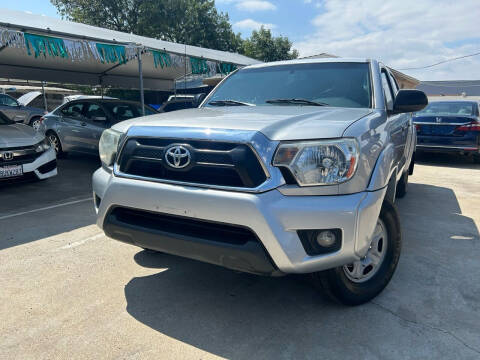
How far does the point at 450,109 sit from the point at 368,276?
27.2 feet

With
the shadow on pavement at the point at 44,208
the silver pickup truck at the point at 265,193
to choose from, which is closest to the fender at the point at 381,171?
the silver pickup truck at the point at 265,193

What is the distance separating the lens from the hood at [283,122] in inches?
81.0

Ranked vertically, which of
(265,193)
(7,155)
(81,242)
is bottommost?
(81,242)

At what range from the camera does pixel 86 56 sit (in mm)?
7516

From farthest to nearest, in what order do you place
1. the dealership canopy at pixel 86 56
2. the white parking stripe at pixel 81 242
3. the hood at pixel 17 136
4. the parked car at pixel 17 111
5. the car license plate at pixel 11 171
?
the parked car at pixel 17 111
the dealership canopy at pixel 86 56
the hood at pixel 17 136
the car license plate at pixel 11 171
the white parking stripe at pixel 81 242

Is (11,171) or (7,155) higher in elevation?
(7,155)

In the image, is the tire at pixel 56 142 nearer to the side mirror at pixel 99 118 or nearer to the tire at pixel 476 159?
the side mirror at pixel 99 118

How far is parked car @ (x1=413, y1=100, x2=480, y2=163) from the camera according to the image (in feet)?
26.7

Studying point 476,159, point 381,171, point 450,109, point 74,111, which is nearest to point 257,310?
point 381,171

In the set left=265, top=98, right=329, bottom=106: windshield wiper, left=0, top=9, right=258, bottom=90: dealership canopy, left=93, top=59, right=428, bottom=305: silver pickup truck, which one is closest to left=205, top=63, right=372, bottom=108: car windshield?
left=265, top=98, right=329, bottom=106: windshield wiper

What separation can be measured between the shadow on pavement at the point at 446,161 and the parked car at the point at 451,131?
28 centimetres

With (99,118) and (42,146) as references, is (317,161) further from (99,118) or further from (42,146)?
(99,118)

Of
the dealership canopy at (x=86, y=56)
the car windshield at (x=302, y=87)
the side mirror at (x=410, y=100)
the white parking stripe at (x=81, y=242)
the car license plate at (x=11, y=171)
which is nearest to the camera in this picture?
the side mirror at (x=410, y=100)

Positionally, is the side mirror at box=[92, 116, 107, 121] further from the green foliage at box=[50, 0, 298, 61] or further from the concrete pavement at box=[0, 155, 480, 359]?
the green foliage at box=[50, 0, 298, 61]
